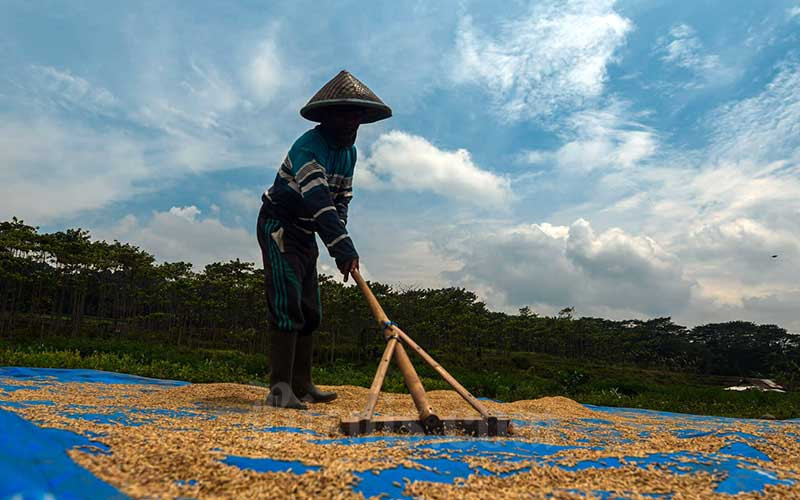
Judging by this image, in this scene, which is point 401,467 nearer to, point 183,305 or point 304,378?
point 304,378

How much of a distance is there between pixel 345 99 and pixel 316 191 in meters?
0.72

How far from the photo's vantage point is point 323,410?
3627 millimetres

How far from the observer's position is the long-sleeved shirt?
3543mm

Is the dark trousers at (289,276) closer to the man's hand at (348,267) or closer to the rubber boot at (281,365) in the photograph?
the rubber boot at (281,365)

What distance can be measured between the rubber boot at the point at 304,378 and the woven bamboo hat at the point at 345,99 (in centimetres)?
178

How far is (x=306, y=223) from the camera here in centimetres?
400

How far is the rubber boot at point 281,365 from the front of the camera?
364 cm

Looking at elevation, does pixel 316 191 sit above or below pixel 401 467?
above

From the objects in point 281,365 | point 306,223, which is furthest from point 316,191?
point 281,365

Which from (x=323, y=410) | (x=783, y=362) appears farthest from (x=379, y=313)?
(x=783, y=362)

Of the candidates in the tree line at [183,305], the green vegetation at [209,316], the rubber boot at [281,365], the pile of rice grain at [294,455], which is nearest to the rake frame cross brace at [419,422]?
the pile of rice grain at [294,455]

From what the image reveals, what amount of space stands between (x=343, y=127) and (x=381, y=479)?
2.87 metres

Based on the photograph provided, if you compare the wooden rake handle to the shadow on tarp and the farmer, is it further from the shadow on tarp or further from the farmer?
the shadow on tarp

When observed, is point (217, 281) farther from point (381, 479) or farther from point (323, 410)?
point (381, 479)
